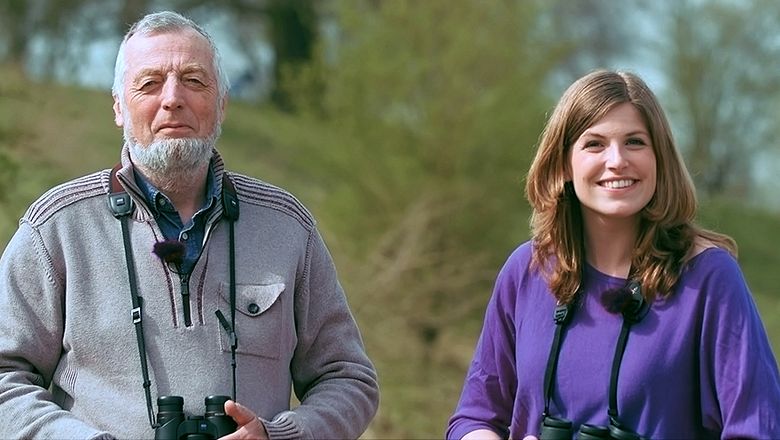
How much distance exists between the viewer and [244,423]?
3357 millimetres

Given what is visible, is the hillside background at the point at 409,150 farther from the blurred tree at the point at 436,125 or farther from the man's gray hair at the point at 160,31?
the man's gray hair at the point at 160,31

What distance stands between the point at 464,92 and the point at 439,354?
13.0 ft

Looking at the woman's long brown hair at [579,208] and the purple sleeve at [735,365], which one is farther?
the woman's long brown hair at [579,208]

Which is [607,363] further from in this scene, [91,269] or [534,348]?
[91,269]

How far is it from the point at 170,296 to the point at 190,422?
36cm

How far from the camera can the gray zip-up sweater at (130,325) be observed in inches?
134

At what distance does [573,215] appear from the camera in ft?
11.7

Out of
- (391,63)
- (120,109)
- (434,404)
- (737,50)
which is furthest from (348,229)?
(737,50)

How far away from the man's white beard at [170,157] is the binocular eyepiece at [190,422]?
0.62 meters

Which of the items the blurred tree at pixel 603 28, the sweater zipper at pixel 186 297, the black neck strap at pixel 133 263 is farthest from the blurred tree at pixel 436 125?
the sweater zipper at pixel 186 297

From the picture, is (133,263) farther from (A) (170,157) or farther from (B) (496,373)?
(B) (496,373)

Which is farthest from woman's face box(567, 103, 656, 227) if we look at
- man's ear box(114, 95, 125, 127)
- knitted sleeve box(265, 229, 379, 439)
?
man's ear box(114, 95, 125, 127)

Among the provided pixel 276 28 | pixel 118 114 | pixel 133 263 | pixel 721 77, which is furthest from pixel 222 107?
pixel 721 77

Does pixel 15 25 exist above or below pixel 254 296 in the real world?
above
